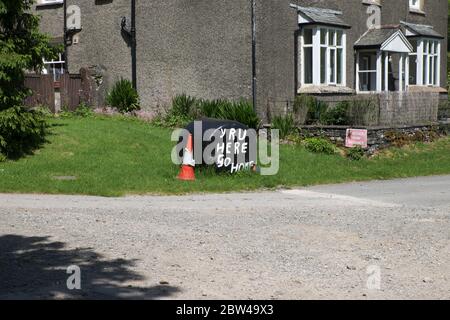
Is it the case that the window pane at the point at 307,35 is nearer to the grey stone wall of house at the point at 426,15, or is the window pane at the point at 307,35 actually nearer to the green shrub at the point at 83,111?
the grey stone wall of house at the point at 426,15

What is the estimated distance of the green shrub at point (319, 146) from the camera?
20.4 m

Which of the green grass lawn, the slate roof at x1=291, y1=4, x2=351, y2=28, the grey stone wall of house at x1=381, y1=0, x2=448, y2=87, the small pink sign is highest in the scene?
the grey stone wall of house at x1=381, y1=0, x2=448, y2=87

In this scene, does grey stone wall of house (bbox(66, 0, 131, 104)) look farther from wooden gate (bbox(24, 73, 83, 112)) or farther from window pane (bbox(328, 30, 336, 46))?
window pane (bbox(328, 30, 336, 46))

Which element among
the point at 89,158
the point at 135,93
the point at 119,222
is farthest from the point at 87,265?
the point at 135,93

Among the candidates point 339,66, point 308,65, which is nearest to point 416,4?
point 339,66

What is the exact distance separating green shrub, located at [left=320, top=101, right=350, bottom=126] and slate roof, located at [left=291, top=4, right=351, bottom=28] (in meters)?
3.25

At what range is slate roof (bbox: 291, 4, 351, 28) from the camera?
23484 mm

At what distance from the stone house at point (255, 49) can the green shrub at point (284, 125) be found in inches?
35.4

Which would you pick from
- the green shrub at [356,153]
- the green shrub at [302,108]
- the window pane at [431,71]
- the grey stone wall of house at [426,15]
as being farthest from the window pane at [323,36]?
the window pane at [431,71]

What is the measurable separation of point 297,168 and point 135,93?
9788 mm

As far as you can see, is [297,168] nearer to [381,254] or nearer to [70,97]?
[381,254]

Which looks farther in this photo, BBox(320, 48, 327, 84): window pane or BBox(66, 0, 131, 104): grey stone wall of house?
BBox(66, 0, 131, 104): grey stone wall of house

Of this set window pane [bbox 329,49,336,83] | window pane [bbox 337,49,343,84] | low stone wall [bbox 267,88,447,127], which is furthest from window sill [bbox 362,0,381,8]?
low stone wall [bbox 267,88,447,127]

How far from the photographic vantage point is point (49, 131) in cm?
1922
